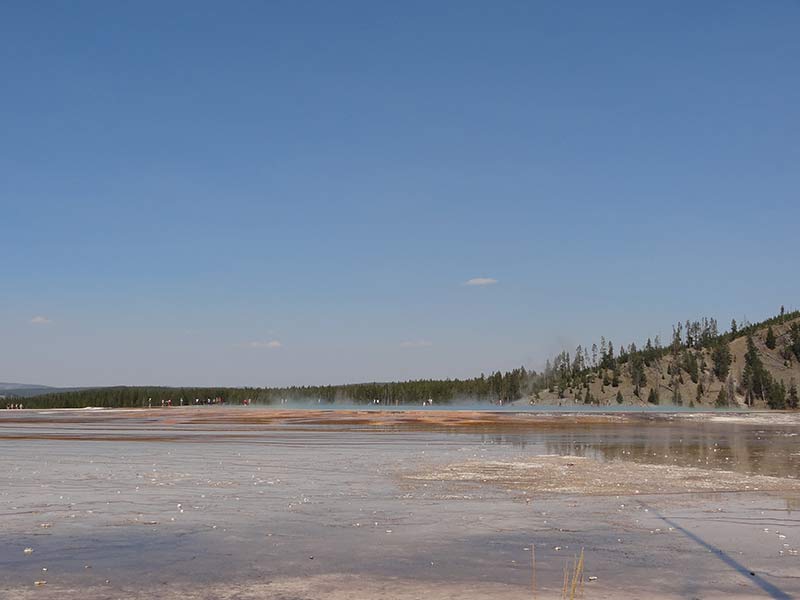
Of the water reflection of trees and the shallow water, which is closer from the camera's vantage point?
the shallow water

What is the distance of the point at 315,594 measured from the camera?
1223 centimetres

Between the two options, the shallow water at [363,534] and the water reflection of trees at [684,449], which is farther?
the water reflection of trees at [684,449]

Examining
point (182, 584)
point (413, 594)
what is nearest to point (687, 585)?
point (413, 594)

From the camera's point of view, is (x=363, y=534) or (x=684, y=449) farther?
(x=684, y=449)

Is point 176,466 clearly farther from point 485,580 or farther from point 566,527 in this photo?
point 485,580

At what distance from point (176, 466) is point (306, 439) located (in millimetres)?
21190

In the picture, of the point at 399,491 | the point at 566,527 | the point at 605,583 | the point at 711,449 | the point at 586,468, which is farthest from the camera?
the point at 711,449

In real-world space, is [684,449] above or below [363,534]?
below

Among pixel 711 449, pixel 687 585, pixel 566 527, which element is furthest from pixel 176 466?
pixel 711 449

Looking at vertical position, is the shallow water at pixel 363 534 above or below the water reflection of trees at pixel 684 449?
above

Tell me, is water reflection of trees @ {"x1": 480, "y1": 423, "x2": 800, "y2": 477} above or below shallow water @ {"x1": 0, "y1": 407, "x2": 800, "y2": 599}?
below

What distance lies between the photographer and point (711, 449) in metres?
45.8

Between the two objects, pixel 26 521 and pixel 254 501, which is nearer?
pixel 26 521

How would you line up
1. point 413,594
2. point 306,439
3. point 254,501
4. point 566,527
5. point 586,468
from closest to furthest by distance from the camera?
point 413,594, point 566,527, point 254,501, point 586,468, point 306,439
